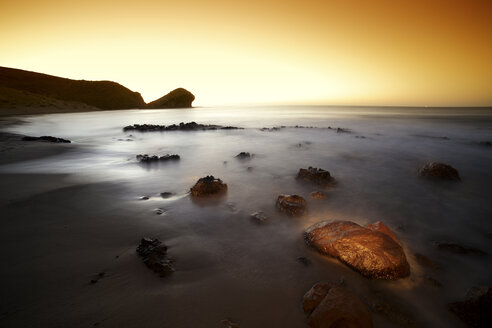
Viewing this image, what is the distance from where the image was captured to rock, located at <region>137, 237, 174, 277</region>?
236cm

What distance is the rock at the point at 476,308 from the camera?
1899 mm

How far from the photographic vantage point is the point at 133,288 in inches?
83.4

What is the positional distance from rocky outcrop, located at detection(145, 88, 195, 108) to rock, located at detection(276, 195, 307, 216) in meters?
105

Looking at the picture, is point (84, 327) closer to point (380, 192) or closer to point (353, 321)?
point (353, 321)

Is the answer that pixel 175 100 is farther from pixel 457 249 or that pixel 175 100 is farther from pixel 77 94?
pixel 457 249

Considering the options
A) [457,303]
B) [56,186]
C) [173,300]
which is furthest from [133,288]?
[56,186]

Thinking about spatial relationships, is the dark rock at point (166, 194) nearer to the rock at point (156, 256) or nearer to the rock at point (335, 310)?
Answer: the rock at point (156, 256)

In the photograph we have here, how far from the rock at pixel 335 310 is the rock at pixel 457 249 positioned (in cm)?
208

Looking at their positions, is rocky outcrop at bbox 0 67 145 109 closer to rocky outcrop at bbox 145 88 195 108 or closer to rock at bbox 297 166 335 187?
rocky outcrop at bbox 145 88 195 108

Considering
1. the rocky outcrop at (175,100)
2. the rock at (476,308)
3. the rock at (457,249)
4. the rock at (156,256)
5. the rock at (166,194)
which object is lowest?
the rock at (457,249)

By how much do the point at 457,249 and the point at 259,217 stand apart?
9.45 feet

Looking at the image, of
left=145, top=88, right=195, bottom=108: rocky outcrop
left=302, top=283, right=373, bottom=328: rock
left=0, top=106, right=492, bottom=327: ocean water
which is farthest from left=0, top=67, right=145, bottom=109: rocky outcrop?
left=302, top=283, right=373, bottom=328: rock

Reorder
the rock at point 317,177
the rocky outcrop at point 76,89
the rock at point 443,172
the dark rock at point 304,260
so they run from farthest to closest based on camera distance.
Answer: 1. the rocky outcrop at point 76,89
2. the rock at point 443,172
3. the rock at point 317,177
4. the dark rock at point 304,260

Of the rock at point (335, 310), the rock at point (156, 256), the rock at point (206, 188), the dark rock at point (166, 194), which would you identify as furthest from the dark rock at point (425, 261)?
the dark rock at point (166, 194)
